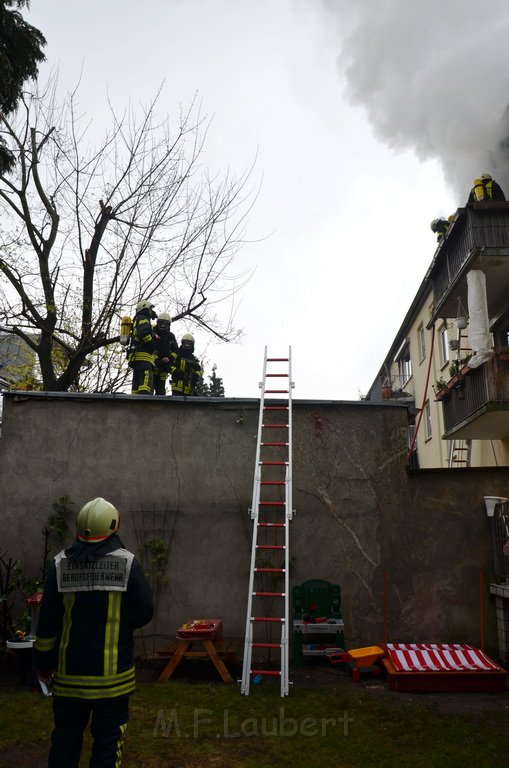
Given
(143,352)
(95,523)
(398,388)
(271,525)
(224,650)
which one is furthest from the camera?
(398,388)

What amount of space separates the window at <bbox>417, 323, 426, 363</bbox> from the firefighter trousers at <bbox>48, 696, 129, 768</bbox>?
1854 centimetres

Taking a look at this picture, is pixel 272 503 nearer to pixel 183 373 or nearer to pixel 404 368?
pixel 183 373

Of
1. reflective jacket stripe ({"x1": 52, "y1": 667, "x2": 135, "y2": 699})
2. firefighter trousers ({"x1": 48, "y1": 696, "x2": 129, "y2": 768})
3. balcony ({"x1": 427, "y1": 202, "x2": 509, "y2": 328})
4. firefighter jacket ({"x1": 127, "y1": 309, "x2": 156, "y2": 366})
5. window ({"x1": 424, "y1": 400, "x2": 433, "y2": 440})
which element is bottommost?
firefighter trousers ({"x1": 48, "y1": 696, "x2": 129, "y2": 768})

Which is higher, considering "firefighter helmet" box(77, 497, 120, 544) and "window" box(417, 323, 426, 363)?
"window" box(417, 323, 426, 363)

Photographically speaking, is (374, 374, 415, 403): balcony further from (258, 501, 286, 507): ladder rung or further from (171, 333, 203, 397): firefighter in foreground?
(258, 501, 286, 507): ladder rung

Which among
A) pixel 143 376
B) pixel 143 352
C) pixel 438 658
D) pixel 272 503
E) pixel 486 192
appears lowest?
pixel 438 658

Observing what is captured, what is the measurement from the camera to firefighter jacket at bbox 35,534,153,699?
Result: 3129 mm

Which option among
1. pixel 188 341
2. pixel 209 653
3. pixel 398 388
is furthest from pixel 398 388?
pixel 209 653

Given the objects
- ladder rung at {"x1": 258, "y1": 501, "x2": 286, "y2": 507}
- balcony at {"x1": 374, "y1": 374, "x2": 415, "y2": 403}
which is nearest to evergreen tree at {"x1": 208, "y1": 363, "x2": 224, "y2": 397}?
balcony at {"x1": 374, "y1": 374, "x2": 415, "y2": 403}

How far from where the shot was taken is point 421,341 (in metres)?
20.6

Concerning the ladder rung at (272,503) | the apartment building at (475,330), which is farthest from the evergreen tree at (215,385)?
the ladder rung at (272,503)

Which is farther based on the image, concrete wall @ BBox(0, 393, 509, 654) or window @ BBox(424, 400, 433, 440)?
window @ BBox(424, 400, 433, 440)

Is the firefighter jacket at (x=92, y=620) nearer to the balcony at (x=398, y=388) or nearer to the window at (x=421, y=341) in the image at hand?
the balcony at (x=398, y=388)

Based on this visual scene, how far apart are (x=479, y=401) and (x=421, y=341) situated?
1045cm
